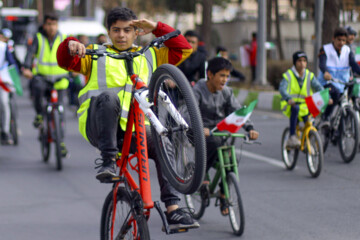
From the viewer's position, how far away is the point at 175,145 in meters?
4.39

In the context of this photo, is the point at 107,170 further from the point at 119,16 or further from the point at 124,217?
the point at 119,16

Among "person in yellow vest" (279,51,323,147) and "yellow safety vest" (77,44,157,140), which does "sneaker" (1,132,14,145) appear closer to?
"person in yellow vest" (279,51,323,147)

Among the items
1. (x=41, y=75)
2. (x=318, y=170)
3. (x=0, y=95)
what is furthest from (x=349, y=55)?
(x=0, y=95)

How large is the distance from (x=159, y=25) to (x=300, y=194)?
13.0ft

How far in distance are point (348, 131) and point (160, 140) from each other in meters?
6.26

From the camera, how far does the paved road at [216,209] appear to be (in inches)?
263

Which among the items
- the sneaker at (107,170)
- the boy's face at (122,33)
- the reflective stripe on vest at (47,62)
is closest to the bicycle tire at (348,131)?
the reflective stripe on vest at (47,62)

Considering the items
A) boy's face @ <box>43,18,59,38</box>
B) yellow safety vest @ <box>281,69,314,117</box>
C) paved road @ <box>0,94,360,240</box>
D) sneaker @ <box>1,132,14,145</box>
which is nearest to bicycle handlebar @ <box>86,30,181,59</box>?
paved road @ <box>0,94,360,240</box>

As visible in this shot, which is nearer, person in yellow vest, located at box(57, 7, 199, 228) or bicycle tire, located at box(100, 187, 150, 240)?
bicycle tire, located at box(100, 187, 150, 240)

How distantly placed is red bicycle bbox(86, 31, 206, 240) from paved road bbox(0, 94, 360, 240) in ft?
6.07

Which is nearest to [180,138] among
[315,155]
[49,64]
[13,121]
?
[315,155]

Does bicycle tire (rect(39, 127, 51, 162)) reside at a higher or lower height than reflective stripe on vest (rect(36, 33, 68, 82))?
lower

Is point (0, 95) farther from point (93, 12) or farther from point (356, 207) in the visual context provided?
point (93, 12)

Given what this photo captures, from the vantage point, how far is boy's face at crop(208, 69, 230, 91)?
6.96 meters
